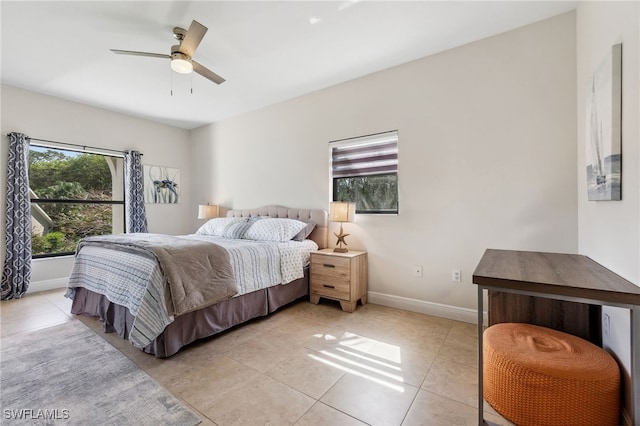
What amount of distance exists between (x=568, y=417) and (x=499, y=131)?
2.08 meters

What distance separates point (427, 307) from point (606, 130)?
196cm

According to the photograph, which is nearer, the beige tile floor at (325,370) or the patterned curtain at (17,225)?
the beige tile floor at (325,370)

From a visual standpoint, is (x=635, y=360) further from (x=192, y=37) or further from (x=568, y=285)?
(x=192, y=37)

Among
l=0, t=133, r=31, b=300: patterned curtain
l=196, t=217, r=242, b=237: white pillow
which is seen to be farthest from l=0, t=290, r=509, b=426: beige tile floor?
l=196, t=217, r=242, b=237: white pillow

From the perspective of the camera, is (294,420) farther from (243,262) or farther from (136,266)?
(136,266)

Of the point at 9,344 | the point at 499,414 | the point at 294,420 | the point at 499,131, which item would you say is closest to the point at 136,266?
the point at 9,344

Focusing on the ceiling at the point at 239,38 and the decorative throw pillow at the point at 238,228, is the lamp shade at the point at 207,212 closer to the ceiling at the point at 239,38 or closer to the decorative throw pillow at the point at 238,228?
the decorative throw pillow at the point at 238,228

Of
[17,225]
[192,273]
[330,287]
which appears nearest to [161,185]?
[17,225]

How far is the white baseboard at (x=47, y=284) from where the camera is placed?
3.55 meters

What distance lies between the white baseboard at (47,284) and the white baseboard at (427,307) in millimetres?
4247

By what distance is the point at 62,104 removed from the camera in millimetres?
3754

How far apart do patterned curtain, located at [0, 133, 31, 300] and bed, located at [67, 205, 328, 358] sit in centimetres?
→ 118

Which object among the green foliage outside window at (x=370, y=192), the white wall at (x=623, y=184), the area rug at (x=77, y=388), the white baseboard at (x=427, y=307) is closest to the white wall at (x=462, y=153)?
the white baseboard at (x=427, y=307)

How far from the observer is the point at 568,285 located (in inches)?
42.8
